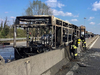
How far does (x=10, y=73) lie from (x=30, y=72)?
86 cm

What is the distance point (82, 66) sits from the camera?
6.25 metres

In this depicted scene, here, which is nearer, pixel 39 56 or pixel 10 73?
pixel 10 73


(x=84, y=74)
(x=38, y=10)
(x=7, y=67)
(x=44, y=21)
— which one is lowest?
(x=84, y=74)

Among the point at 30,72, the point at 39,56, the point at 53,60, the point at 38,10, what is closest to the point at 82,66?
the point at 53,60

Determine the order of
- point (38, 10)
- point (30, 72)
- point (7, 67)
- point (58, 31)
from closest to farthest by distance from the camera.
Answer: point (7, 67) → point (30, 72) → point (58, 31) → point (38, 10)

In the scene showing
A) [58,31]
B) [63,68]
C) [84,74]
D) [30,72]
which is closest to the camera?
[30,72]

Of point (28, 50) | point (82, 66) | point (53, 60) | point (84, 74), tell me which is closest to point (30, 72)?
point (53, 60)

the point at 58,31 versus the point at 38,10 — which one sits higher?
the point at 38,10

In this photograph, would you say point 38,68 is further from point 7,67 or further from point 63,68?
point 63,68

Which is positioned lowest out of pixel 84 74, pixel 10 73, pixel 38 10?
pixel 84 74

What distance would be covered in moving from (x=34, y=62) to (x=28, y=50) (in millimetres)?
4129

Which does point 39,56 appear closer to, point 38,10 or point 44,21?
point 44,21

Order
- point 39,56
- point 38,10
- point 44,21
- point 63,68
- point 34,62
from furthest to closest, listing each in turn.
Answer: point 38,10 < point 44,21 < point 63,68 < point 39,56 < point 34,62

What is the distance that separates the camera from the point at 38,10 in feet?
124
